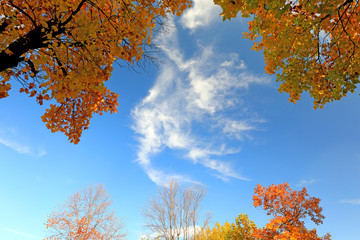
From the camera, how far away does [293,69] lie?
191 inches

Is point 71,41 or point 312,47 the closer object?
point 71,41

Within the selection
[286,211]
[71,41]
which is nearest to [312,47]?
[71,41]

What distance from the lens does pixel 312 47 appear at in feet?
15.9

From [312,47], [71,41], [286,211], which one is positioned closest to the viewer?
[71,41]

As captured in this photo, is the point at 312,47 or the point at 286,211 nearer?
the point at 312,47

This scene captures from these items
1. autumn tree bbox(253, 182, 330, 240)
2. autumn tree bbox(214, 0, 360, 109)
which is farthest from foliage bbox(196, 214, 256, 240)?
autumn tree bbox(214, 0, 360, 109)

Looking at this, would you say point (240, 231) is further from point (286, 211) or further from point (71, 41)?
point (71, 41)

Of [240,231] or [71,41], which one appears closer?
[71,41]

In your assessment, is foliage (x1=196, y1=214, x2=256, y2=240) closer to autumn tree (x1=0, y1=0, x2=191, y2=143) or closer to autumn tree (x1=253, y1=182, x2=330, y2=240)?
autumn tree (x1=253, y1=182, x2=330, y2=240)

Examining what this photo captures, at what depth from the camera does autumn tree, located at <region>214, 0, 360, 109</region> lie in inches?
169

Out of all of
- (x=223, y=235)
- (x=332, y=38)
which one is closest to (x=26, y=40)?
(x=332, y=38)

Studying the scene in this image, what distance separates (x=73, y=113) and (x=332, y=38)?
675 centimetres

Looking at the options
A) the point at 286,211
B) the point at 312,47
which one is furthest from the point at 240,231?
the point at 312,47

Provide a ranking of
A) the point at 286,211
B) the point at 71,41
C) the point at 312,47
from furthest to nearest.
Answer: the point at 286,211 < the point at 312,47 < the point at 71,41
